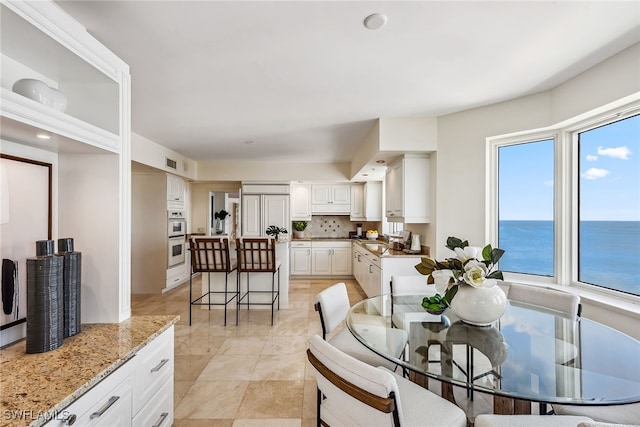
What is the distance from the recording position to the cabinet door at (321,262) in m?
6.21

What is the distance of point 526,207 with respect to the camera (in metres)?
3.01

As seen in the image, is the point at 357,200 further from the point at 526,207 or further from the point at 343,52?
the point at 343,52

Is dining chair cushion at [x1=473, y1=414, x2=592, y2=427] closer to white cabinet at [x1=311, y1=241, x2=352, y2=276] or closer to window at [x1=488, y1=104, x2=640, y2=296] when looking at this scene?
window at [x1=488, y1=104, x2=640, y2=296]

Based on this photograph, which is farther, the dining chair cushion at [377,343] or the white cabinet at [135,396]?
the dining chair cushion at [377,343]

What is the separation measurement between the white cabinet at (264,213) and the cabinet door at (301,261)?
2.24 feet

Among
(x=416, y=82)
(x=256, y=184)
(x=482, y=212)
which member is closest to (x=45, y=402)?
(x=416, y=82)

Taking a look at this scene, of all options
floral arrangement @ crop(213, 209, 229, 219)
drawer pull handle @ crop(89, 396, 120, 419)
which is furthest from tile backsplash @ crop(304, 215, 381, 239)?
drawer pull handle @ crop(89, 396, 120, 419)

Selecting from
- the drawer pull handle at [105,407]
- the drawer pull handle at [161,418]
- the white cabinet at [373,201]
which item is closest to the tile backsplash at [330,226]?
the white cabinet at [373,201]

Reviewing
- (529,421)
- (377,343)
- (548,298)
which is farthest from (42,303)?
(548,298)

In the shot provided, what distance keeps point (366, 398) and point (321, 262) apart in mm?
5211

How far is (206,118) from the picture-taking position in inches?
134

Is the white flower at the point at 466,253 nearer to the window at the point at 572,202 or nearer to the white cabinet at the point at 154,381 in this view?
the window at the point at 572,202

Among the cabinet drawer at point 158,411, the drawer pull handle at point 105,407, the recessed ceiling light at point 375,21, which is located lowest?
the cabinet drawer at point 158,411

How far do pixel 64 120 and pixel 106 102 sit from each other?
403 millimetres
